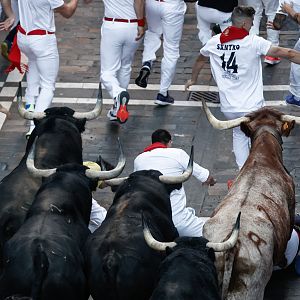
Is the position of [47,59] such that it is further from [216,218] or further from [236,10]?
[216,218]

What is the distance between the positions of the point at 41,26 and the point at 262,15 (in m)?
5.35

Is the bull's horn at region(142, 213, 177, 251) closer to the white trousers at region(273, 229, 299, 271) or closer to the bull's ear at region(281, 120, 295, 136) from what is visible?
the white trousers at region(273, 229, 299, 271)

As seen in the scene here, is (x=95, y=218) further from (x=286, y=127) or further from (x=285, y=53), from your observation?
(x=285, y=53)

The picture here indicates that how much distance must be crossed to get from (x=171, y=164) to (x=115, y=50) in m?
3.89

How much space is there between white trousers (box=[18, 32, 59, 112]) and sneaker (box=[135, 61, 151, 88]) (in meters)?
1.68

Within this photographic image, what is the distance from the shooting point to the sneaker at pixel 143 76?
15.8m

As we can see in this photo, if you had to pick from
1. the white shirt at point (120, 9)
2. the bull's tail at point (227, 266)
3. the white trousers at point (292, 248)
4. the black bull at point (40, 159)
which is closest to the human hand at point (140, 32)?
the white shirt at point (120, 9)

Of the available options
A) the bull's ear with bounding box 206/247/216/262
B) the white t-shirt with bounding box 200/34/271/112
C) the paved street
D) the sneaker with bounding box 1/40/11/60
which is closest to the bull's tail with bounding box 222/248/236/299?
the bull's ear with bounding box 206/247/216/262

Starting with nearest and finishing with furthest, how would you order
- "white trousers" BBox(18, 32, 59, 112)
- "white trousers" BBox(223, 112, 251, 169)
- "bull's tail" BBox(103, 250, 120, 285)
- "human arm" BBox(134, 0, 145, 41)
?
"bull's tail" BBox(103, 250, 120, 285) < "white trousers" BBox(223, 112, 251, 169) < "white trousers" BBox(18, 32, 59, 112) < "human arm" BBox(134, 0, 145, 41)

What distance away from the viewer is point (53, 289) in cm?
970

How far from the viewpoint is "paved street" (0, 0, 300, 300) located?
1410 cm

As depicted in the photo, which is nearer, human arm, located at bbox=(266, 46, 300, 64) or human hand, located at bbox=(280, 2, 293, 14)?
human arm, located at bbox=(266, 46, 300, 64)

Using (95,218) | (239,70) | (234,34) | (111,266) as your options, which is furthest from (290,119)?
(111,266)

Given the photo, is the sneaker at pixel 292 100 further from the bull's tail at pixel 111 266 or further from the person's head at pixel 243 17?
the bull's tail at pixel 111 266
